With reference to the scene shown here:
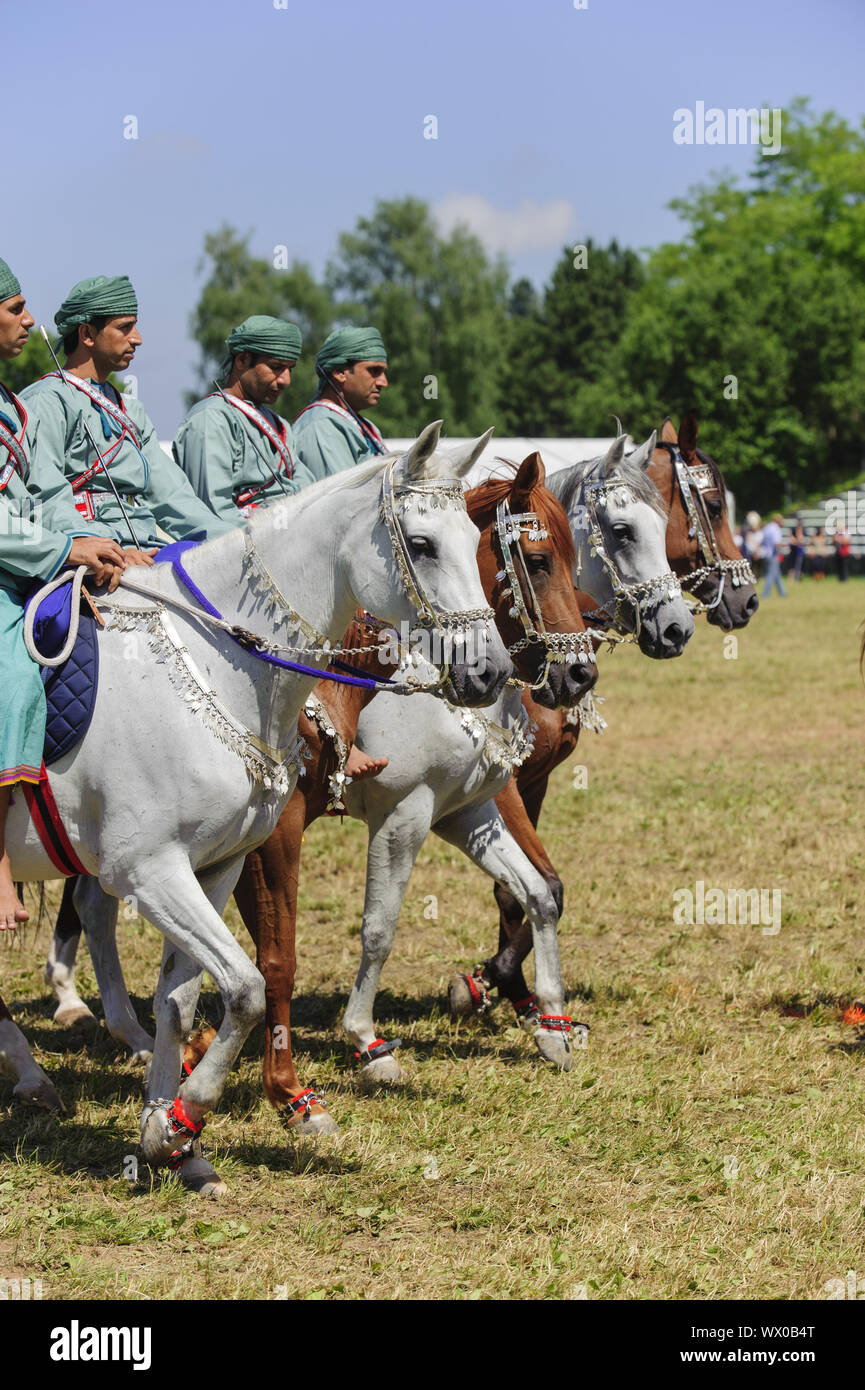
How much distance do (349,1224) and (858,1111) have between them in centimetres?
239

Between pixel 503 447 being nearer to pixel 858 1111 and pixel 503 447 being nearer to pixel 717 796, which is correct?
pixel 717 796

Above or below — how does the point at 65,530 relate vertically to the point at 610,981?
above

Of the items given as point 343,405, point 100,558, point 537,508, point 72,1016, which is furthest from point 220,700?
point 72,1016

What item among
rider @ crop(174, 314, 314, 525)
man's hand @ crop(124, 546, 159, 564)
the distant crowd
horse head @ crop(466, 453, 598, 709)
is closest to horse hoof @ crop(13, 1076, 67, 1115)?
man's hand @ crop(124, 546, 159, 564)

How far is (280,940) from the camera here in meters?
6.04

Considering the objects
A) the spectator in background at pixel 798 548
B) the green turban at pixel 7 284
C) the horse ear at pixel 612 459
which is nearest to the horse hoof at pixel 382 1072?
the horse ear at pixel 612 459

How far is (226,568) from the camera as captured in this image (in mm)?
5250

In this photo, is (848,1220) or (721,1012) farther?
(721,1012)

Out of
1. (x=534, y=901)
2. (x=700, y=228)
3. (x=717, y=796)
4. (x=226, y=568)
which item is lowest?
(x=717, y=796)

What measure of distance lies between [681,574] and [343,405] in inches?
102

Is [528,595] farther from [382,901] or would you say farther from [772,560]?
[772,560]

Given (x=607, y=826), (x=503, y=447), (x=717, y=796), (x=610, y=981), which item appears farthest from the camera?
(x=503, y=447)
